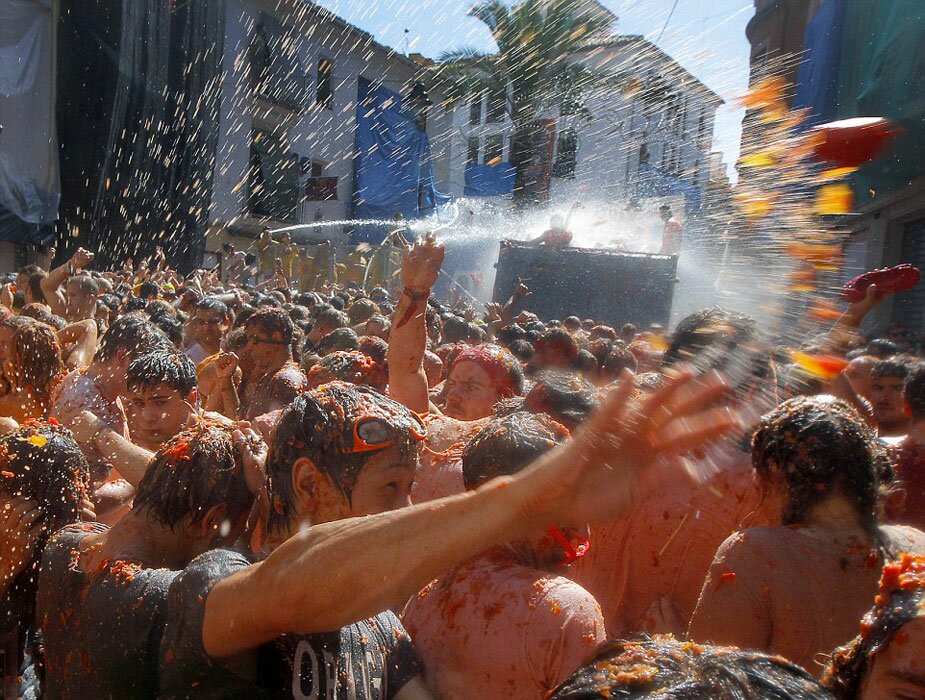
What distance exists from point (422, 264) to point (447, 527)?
2554 millimetres

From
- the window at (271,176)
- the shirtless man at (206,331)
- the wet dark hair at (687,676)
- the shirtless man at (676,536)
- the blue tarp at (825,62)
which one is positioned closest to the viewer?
the wet dark hair at (687,676)

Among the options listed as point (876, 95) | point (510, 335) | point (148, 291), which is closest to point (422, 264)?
point (510, 335)

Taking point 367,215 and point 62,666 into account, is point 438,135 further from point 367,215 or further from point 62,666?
point 62,666

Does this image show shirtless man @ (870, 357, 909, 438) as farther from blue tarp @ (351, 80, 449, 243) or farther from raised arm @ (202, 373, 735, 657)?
blue tarp @ (351, 80, 449, 243)

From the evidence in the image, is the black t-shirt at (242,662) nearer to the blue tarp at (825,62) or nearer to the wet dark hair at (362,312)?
the wet dark hair at (362,312)

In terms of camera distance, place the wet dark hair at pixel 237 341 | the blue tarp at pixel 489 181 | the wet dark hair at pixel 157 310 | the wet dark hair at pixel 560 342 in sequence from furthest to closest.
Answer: the blue tarp at pixel 489 181 < the wet dark hair at pixel 157 310 < the wet dark hair at pixel 560 342 < the wet dark hair at pixel 237 341

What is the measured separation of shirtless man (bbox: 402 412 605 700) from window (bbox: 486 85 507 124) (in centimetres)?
2600

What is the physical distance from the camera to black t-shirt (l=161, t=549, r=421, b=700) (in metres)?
1.46

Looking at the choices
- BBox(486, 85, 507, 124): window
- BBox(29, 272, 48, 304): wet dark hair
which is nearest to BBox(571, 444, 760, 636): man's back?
BBox(29, 272, 48, 304): wet dark hair

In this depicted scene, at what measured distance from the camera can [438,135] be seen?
3412 cm

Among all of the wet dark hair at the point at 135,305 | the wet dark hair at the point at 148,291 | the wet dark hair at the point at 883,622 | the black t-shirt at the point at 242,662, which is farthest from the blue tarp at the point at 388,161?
the wet dark hair at the point at 883,622

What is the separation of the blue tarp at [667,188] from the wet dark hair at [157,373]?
21085 millimetres

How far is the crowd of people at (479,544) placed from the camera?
138 cm

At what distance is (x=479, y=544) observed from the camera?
1.39 metres
